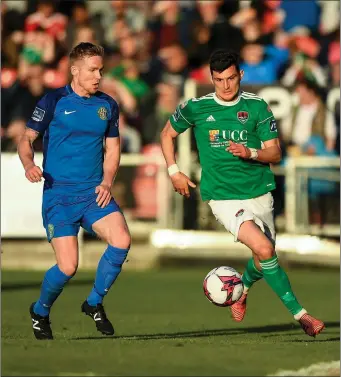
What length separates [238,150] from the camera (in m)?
10.3

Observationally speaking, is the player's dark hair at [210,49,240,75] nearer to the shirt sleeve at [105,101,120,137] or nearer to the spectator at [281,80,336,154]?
the shirt sleeve at [105,101,120,137]

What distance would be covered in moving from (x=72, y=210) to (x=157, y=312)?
3351 millimetres

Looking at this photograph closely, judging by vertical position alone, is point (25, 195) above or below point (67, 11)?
below

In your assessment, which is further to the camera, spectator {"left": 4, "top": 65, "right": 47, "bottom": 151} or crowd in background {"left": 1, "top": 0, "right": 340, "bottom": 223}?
spectator {"left": 4, "top": 65, "right": 47, "bottom": 151}

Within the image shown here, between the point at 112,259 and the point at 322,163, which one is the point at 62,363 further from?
the point at 322,163

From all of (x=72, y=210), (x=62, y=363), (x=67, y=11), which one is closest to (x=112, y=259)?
(x=72, y=210)

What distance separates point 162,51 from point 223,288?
30.8 feet

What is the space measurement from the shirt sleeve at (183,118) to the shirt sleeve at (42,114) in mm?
1194

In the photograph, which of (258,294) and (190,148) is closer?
(258,294)

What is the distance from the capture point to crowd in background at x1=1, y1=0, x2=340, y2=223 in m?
18.8

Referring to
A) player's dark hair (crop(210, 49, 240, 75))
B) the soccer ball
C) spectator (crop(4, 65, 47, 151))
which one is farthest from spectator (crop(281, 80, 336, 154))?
player's dark hair (crop(210, 49, 240, 75))

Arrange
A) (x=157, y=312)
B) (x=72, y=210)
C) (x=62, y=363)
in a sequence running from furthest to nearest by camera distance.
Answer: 1. (x=157, y=312)
2. (x=72, y=210)
3. (x=62, y=363)

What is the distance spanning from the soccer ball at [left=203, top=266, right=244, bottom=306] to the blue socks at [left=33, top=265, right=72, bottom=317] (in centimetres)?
122

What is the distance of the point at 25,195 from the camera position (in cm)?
1856
